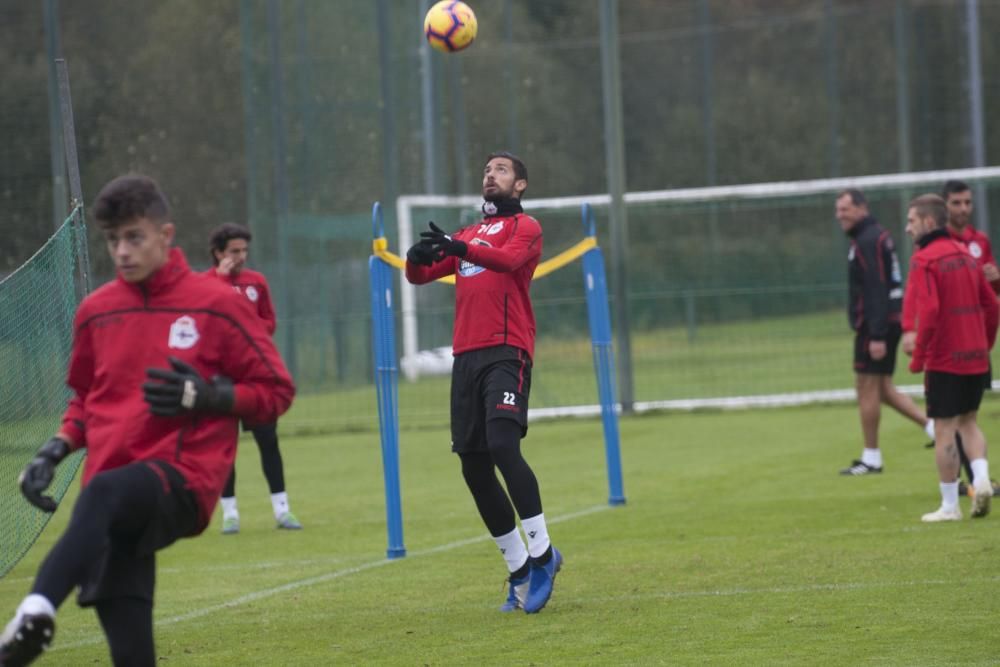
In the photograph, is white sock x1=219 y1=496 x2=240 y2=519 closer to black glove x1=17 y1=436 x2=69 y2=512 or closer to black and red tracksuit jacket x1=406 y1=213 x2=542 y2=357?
black and red tracksuit jacket x1=406 y1=213 x2=542 y2=357

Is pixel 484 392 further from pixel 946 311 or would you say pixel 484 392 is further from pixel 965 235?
pixel 965 235

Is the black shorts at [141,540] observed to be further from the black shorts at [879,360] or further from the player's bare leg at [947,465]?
the black shorts at [879,360]

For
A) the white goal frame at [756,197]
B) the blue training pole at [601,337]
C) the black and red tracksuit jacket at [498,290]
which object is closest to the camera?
the black and red tracksuit jacket at [498,290]

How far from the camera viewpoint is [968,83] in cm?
2850

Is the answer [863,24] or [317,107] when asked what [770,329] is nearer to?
[317,107]

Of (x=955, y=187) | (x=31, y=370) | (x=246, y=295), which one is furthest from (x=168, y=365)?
(x=955, y=187)

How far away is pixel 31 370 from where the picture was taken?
962 cm

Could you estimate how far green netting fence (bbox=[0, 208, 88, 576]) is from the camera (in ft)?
29.5

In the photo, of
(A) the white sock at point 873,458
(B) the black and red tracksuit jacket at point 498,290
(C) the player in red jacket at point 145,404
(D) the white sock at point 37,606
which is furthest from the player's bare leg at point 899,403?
(D) the white sock at point 37,606

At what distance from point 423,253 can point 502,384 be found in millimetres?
770

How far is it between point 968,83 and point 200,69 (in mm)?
13348

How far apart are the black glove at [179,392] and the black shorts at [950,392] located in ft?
20.3

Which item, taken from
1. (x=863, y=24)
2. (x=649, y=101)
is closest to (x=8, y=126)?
(x=649, y=101)

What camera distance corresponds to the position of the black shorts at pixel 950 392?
995cm
